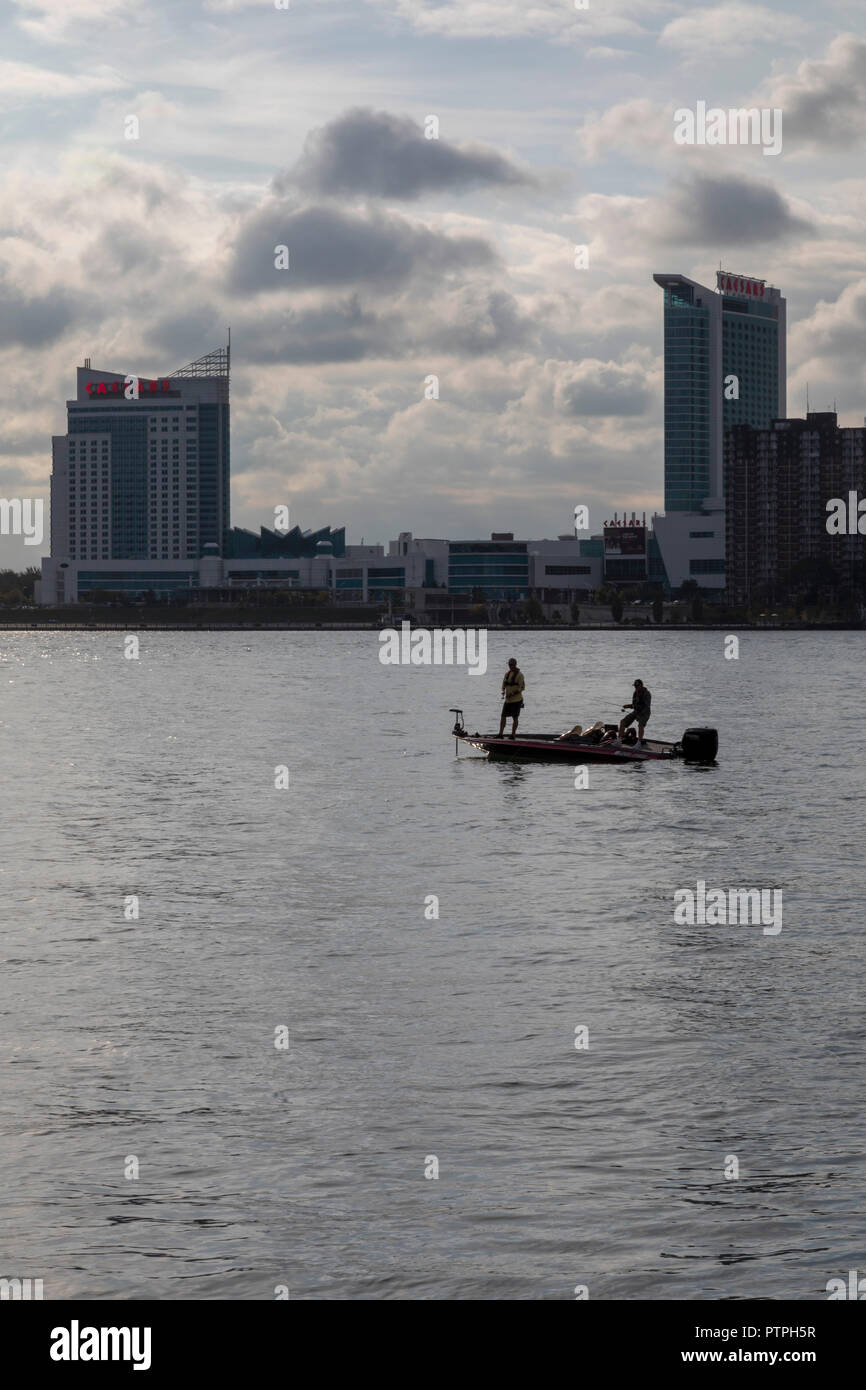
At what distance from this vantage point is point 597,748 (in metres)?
57.6

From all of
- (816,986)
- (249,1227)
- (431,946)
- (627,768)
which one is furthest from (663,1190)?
(627,768)

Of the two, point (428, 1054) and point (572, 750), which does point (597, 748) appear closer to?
point (572, 750)

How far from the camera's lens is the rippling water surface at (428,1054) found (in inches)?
569

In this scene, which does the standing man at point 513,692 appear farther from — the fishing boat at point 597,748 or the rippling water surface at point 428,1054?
the rippling water surface at point 428,1054

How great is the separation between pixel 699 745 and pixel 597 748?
154 inches

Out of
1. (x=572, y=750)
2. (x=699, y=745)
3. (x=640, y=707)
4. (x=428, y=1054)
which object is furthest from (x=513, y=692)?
(x=428, y=1054)

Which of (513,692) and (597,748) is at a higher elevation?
(513,692)

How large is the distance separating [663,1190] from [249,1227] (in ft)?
13.0

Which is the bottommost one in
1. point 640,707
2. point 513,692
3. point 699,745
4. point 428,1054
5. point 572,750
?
point 428,1054

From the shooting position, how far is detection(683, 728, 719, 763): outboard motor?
58.2 metres

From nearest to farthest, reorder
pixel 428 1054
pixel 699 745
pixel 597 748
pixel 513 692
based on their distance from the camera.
→ pixel 428 1054, pixel 597 748, pixel 699 745, pixel 513 692

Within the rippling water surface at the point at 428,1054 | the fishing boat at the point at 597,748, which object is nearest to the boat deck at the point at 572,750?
the fishing boat at the point at 597,748

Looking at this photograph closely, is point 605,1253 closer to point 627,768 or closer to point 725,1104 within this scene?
point 725,1104

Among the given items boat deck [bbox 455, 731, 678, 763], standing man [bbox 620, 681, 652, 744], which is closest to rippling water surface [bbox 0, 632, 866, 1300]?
standing man [bbox 620, 681, 652, 744]
